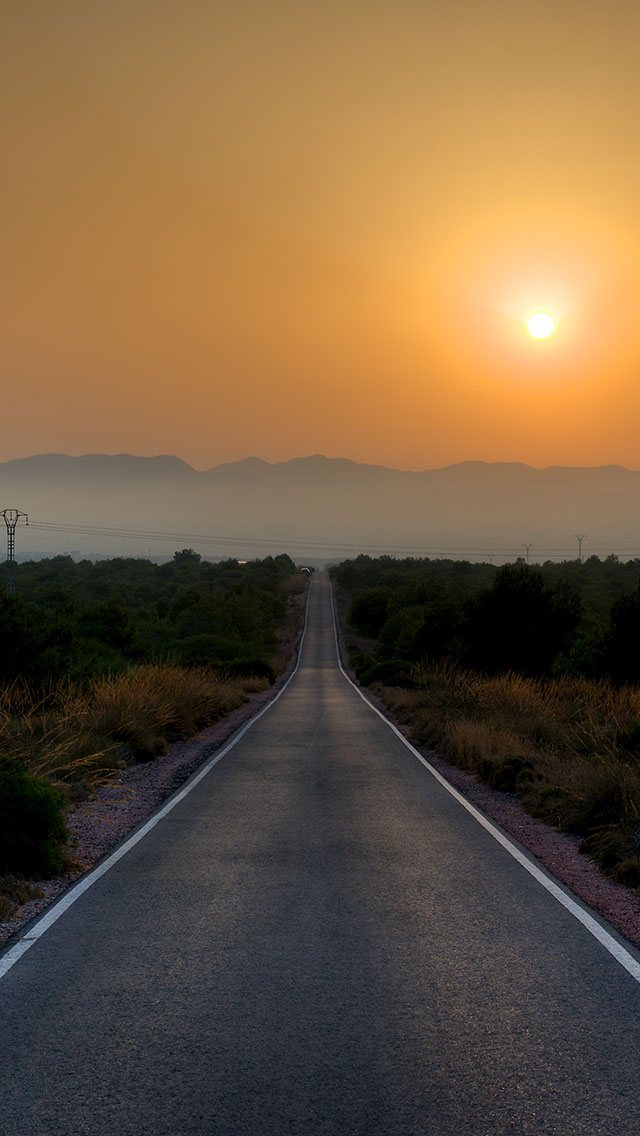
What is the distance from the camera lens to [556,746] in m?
19.0

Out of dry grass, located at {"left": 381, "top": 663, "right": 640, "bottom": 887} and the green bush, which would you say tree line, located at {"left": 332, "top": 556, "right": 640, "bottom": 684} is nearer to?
dry grass, located at {"left": 381, "top": 663, "right": 640, "bottom": 887}

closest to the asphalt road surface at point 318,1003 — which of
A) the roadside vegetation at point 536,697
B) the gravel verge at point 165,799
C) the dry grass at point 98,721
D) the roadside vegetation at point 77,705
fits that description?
the gravel verge at point 165,799

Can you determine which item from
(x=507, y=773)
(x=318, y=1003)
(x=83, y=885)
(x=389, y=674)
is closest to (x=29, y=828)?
(x=83, y=885)

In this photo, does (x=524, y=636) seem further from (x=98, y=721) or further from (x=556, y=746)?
(x=98, y=721)

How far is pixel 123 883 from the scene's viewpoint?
9227mm

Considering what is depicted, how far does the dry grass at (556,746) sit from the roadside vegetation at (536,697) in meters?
0.02

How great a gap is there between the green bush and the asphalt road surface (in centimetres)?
70

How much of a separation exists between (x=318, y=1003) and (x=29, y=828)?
5004 mm

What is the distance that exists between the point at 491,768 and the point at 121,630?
132ft

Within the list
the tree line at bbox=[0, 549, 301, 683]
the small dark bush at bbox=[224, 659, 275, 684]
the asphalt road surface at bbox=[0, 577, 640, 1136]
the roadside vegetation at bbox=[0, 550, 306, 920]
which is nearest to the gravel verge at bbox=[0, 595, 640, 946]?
the roadside vegetation at bbox=[0, 550, 306, 920]

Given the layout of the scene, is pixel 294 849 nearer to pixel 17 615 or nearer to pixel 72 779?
pixel 72 779

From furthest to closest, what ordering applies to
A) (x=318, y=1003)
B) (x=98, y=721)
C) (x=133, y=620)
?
(x=133, y=620) → (x=98, y=721) → (x=318, y=1003)

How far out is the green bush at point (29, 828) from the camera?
31.5ft

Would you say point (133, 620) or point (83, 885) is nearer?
point (83, 885)
